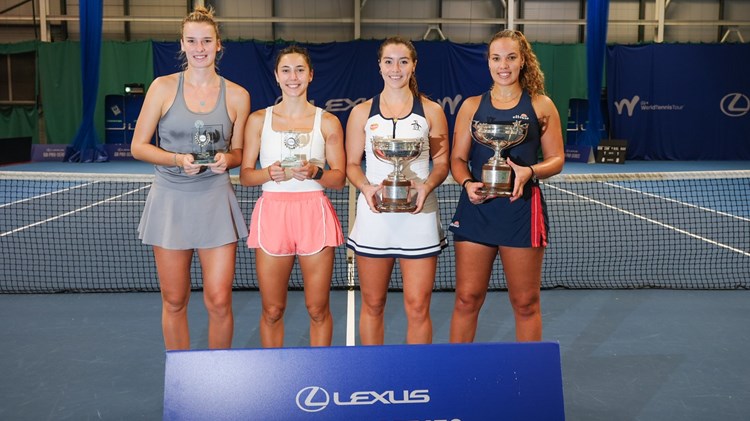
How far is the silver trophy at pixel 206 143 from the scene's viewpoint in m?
3.23

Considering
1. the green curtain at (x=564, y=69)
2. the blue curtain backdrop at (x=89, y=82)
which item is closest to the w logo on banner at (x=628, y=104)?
the green curtain at (x=564, y=69)

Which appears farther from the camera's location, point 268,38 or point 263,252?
point 268,38

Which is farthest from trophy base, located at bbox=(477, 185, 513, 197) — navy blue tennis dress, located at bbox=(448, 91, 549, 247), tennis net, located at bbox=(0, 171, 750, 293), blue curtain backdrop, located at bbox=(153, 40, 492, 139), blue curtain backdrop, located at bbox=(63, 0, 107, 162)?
blue curtain backdrop, located at bbox=(153, 40, 492, 139)

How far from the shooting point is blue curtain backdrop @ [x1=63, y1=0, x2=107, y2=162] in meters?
17.2

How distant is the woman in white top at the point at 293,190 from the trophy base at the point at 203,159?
28 centimetres

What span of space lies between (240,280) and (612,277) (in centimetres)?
330

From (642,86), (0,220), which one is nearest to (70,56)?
(0,220)

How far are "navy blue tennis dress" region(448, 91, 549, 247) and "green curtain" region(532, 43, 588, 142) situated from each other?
17422mm

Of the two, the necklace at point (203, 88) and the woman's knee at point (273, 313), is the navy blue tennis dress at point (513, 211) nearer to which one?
the woman's knee at point (273, 313)

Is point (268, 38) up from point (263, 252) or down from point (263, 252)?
up

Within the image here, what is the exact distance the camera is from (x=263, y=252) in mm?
3514

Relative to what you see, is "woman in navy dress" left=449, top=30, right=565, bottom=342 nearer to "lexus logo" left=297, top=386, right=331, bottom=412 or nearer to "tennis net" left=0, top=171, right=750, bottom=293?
"lexus logo" left=297, top=386, right=331, bottom=412

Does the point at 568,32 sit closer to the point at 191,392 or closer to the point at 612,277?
the point at 612,277

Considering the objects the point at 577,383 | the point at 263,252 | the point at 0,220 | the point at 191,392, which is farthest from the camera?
the point at 0,220
